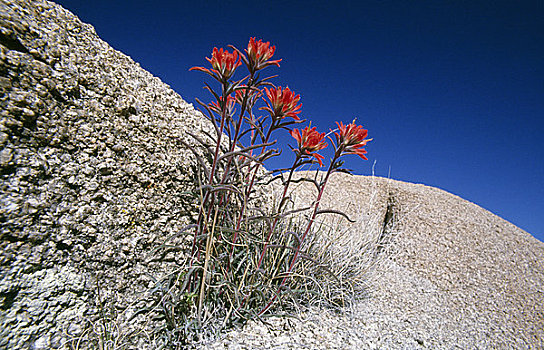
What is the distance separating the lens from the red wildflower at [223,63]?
1032 millimetres

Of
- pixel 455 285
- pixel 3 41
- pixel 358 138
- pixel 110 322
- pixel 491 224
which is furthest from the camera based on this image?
pixel 491 224

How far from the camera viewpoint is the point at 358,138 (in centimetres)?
126

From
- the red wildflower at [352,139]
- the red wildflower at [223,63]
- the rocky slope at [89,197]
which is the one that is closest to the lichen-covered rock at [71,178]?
the rocky slope at [89,197]

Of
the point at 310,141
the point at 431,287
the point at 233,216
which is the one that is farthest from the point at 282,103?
the point at 431,287

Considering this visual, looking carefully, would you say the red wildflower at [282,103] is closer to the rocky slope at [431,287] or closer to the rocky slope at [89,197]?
the rocky slope at [89,197]

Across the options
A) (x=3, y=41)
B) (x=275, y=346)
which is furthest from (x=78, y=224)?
(x=275, y=346)

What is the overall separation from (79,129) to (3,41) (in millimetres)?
370

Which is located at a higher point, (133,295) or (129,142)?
(129,142)

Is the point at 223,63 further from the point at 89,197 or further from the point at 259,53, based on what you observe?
the point at 89,197

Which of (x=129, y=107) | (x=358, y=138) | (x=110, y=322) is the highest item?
(x=358, y=138)

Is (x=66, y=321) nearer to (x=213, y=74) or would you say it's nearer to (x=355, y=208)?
(x=213, y=74)

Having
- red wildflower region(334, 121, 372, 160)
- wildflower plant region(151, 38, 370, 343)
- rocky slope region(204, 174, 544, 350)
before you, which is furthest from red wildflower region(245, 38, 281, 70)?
rocky slope region(204, 174, 544, 350)

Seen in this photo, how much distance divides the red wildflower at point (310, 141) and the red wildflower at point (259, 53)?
0.99 feet

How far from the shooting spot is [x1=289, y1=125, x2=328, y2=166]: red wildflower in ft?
3.88
